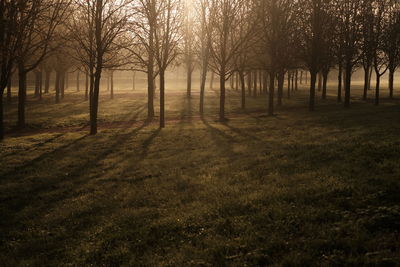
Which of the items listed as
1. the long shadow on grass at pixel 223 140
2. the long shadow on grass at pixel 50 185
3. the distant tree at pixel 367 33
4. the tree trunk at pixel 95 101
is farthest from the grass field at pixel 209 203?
the distant tree at pixel 367 33

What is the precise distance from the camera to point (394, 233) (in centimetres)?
633

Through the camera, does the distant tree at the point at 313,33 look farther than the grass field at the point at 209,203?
Yes

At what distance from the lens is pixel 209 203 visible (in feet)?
30.0

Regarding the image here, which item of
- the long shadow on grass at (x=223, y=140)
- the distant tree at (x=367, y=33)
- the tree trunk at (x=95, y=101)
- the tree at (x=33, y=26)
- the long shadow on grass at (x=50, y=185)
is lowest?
the long shadow on grass at (x=50, y=185)

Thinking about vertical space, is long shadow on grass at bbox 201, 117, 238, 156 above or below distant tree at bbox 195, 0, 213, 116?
below

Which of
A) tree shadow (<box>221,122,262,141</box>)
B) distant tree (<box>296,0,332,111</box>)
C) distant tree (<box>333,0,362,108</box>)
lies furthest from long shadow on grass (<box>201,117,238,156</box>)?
distant tree (<box>333,0,362,108</box>)

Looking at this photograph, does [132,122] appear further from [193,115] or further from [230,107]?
[230,107]

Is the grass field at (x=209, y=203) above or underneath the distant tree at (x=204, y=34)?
underneath

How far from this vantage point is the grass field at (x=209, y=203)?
6.51 metres

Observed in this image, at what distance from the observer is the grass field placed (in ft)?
21.4

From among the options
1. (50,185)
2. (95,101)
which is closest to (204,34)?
(95,101)

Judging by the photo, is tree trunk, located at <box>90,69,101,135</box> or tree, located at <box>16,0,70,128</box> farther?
tree trunk, located at <box>90,69,101,135</box>

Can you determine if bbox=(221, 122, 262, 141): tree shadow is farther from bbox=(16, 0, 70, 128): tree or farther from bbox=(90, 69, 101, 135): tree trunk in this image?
bbox=(16, 0, 70, 128): tree

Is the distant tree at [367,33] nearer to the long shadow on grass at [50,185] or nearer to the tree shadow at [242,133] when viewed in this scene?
the tree shadow at [242,133]
